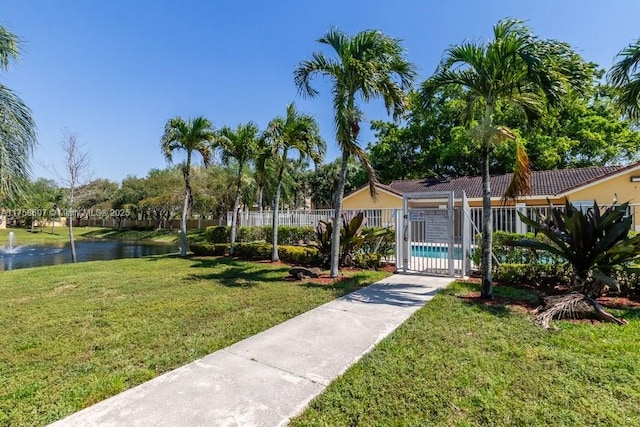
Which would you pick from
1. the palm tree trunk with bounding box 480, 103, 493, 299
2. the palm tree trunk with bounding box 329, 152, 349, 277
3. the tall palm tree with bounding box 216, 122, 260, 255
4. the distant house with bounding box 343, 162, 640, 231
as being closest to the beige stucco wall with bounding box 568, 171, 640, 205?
the distant house with bounding box 343, 162, 640, 231

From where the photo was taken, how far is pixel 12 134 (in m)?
4.47

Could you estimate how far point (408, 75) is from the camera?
8.71 meters

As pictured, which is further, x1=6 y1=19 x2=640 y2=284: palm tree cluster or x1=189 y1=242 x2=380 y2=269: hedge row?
x1=189 y1=242 x2=380 y2=269: hedge row

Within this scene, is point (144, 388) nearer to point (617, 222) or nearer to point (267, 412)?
point (267, 412)

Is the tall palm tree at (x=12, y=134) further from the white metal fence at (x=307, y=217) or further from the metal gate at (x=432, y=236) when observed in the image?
the white metal fence at (x=307, y=217)

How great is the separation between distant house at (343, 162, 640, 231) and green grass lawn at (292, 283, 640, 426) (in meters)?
8.99

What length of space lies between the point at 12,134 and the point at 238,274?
21.7 ft

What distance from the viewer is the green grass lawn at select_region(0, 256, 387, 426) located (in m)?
3.33

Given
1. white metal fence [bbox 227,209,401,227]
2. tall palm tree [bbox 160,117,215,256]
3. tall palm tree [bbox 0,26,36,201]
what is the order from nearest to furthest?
tall palm tree [bbox 0,26,36,201] → white metal fence [bbox 227,209,401,227] → tall palm tree [bbox 160,117,215,256]

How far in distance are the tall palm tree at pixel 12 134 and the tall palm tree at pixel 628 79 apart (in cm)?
1173

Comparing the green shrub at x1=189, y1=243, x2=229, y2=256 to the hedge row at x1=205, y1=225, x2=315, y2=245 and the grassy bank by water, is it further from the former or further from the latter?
the grassy bank by water

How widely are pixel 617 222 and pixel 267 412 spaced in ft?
22.6

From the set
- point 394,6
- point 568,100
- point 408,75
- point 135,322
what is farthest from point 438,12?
point 135,322

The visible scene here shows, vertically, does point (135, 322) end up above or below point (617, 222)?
below
